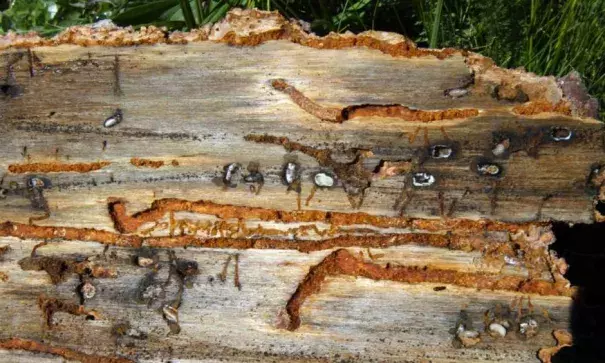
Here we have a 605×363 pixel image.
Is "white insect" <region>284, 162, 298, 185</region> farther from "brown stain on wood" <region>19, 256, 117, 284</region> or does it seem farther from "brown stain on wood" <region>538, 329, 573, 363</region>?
"brown stain on wood" <region>538, 329, 573, 363</region>

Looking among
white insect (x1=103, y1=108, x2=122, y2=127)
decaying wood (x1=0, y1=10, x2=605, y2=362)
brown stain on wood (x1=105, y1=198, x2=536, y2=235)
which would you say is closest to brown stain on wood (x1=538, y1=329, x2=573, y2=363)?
decaying wood (x1=0, y1=10, x2=605, y2=362)

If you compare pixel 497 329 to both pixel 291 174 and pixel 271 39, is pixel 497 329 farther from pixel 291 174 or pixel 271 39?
pixel 271 39

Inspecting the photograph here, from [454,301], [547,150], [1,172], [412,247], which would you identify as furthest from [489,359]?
[1,172]

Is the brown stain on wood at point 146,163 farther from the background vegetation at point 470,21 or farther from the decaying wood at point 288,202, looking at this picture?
the background vegetation at point 470,21

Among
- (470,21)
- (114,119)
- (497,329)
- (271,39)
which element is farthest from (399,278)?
(470,21)

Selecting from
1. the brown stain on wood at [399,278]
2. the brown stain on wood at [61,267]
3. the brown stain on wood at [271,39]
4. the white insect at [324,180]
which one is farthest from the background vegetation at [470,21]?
the brown stain on wood at [61,267]

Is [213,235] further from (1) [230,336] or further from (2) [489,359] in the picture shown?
(2) [489,359]
